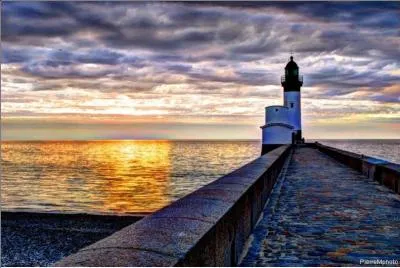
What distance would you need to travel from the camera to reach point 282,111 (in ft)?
146

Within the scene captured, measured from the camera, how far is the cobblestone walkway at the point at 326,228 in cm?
458

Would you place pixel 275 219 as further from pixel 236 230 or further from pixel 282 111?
pixel 282 111

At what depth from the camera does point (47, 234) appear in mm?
18219

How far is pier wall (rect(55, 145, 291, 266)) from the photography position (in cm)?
246

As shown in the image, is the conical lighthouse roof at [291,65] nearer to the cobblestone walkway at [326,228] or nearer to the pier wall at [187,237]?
the cobblestone walkway at [326,228]

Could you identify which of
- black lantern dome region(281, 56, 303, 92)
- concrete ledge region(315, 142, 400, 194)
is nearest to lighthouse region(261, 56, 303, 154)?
→ black lantern dome region(281, 56, 303, 92)

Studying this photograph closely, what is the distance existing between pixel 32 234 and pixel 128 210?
25.6 ft

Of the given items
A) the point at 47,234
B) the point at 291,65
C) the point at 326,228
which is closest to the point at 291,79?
the point at 291,65

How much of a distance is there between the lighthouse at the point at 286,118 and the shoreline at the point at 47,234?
80.6ft

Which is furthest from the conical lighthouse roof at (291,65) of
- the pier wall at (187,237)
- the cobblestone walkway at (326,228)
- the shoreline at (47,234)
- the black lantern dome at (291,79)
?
the pier wall at (187,237)

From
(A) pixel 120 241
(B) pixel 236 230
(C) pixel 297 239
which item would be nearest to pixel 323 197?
(C) pixel 297 239

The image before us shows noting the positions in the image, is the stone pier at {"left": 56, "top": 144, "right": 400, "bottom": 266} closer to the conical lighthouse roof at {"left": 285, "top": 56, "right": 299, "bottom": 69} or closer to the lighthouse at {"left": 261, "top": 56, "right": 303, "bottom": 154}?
the lighthouse at {"left": 261, "top": 56, "right": 303, "bottom": 154}

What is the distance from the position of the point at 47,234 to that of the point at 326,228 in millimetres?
14915

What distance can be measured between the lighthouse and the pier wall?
1530 inches
